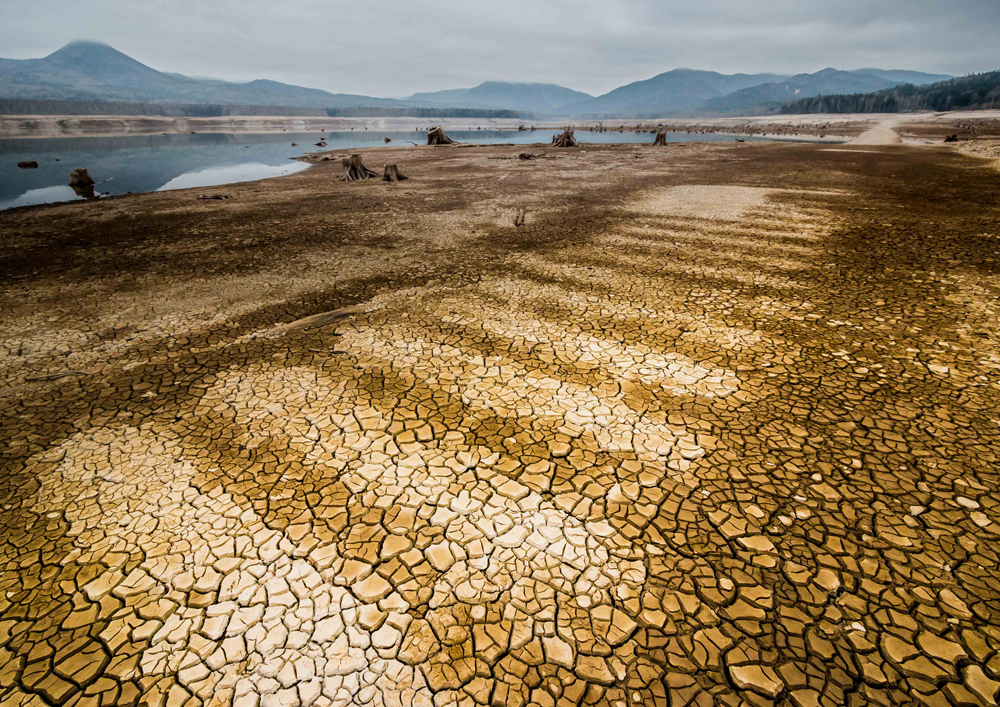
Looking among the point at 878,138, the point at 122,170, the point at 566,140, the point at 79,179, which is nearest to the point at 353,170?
the point at 79,179

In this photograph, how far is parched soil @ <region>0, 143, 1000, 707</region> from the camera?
2184 millimetres

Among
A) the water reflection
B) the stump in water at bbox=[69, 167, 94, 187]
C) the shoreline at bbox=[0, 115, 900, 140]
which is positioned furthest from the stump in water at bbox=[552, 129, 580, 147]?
the shoreline at bbox=[0, 115, 900, 140]

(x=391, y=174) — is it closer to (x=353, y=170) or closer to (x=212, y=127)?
(x=353, y=170)

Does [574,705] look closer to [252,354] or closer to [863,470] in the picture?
[863,470]

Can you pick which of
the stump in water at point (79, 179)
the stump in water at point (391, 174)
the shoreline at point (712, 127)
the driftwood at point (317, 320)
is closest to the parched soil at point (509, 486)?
the driftwood at point (317, 320)

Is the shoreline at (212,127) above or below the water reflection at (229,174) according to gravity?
above

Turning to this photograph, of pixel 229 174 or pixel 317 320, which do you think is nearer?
pixel 317 320

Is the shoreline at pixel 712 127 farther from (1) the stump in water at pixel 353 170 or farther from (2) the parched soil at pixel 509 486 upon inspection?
(2) the parched soil at pixel 509 486

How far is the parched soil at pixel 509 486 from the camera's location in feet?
7.16

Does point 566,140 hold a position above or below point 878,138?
below

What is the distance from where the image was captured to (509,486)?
3242mm

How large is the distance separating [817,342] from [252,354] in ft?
21.7

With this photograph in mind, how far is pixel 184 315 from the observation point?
624 cm

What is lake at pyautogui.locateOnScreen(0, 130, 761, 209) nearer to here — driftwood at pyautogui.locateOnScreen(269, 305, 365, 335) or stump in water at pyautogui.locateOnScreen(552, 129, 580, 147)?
driftwood at pyautogui.locateOnScreen(269, 305, 365, 335)
